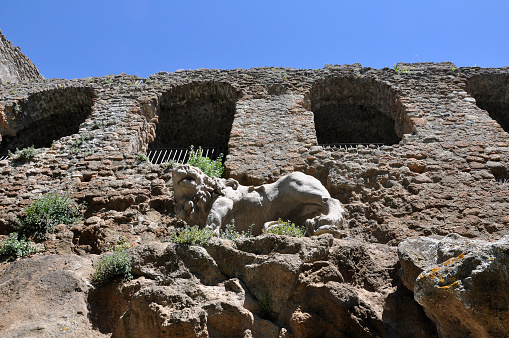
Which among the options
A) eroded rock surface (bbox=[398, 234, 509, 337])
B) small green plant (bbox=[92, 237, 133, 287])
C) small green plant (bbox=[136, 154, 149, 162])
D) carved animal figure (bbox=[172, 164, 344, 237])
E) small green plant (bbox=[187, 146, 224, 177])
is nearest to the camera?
eroded rock surface (bbox=[398, 234, 509, 337])

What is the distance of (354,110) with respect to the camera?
10.0 meters

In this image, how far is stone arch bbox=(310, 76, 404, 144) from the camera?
351 inches

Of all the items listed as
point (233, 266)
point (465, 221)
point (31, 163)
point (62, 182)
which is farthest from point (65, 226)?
point (465, 221)

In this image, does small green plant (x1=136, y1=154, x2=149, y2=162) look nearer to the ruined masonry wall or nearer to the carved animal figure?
the ruined masonry wall

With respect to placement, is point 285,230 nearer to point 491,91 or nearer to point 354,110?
point 354,110

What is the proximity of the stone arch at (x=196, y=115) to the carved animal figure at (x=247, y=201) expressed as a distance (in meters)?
4.30

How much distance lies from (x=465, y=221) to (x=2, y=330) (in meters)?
4.79

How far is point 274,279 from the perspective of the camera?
312 cm

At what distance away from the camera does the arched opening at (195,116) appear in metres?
9.36

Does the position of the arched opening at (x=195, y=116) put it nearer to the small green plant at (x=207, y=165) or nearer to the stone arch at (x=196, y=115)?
the stone arch at (x=196, y=115)

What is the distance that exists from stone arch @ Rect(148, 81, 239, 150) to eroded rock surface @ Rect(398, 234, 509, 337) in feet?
21.9

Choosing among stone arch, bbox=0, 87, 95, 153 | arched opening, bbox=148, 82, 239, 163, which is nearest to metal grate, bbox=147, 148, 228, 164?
arched opening, bbox=148, 82, 239, 163

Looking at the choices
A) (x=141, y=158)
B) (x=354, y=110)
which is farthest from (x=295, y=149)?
(x=354, y=110)

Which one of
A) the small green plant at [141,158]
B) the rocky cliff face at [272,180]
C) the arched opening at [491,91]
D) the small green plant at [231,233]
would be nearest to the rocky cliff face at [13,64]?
the rocky cliff face at [272,180]
